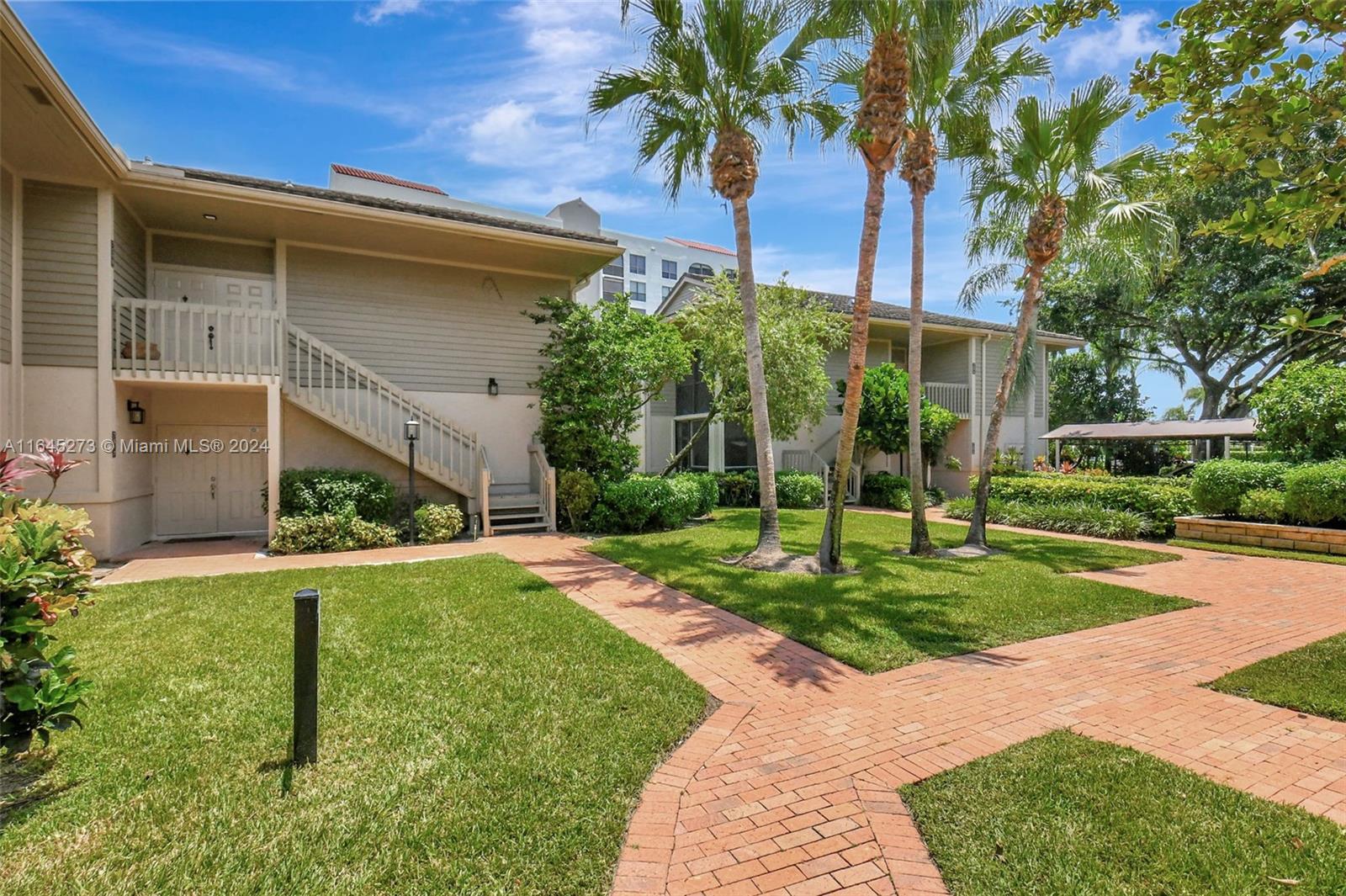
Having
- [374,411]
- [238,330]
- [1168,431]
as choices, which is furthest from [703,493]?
[1168,431]

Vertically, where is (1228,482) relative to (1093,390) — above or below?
below

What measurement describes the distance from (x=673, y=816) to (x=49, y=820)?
291 cm

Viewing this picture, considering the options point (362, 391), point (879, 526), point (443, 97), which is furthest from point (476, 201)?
point (879, 526)

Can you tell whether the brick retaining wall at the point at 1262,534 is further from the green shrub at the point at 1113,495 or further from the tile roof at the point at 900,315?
the tile roof at the point at 900,315

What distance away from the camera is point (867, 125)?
8172 millimetres

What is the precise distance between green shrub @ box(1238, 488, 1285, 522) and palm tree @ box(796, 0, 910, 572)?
28.7ft

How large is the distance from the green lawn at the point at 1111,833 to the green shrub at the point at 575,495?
9.59 meters

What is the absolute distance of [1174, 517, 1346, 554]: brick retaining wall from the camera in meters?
10.3

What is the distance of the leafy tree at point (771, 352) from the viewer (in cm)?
1434

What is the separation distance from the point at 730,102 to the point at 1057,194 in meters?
5.61

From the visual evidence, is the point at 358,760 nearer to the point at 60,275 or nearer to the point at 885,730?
the point at 885,730

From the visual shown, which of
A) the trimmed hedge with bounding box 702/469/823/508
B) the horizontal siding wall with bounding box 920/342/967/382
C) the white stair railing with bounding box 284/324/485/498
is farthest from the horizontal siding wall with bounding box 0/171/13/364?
the horizontal siding wall with bounding box 920/342/967/382

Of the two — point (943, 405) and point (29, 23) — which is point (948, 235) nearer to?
point (943, 405)

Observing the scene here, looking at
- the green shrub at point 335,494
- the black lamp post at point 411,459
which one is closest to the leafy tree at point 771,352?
the black lamp post at point 411,459
